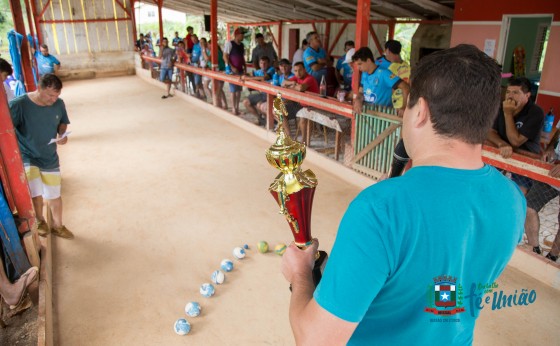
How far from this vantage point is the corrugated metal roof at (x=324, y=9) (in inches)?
332

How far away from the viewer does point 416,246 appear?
88 cm

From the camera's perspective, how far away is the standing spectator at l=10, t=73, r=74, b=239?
3.70m

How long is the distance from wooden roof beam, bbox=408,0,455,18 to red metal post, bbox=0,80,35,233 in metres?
7.11

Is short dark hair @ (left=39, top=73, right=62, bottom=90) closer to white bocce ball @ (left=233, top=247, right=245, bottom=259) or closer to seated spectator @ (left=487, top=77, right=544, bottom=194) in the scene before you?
white bocce ball @ (left=233, top=247, right=245, bottom=259)

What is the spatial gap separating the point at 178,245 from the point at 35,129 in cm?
170

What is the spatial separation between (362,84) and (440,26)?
5.31 meters

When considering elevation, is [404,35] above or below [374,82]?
above

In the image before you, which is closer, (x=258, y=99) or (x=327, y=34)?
(x=258, y=99)

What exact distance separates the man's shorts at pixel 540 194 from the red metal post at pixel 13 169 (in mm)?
4225

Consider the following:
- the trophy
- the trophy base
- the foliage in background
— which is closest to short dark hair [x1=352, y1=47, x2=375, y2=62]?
the trophy

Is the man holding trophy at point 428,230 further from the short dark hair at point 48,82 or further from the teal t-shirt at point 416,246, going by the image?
the short dark hair at point 48,82

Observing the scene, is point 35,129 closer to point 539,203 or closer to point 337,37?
point 539,203

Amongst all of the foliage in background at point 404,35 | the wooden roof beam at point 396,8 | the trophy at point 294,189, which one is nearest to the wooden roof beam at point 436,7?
the wooden roof beam at point 396,8

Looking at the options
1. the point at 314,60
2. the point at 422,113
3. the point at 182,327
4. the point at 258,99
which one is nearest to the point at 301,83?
the point at 314,60
